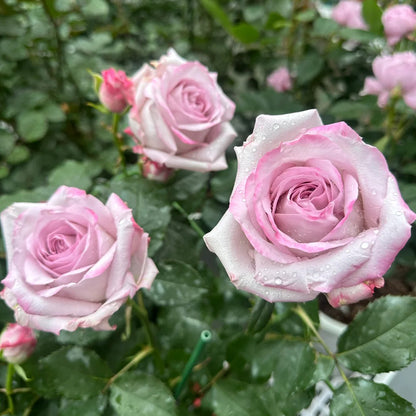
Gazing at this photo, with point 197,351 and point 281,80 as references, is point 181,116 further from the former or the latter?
point 281,80

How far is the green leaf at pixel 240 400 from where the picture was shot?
0.41 meters

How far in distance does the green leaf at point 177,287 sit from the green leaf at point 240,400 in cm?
10

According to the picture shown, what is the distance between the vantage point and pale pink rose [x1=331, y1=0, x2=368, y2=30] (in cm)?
78

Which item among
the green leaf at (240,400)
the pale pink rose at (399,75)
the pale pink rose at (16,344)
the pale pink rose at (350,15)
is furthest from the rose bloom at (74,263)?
the pale pink rose at (350,15)

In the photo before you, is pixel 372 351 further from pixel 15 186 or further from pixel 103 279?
pixel 15 186

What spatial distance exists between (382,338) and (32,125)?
0.67m

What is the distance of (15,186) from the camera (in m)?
0.78

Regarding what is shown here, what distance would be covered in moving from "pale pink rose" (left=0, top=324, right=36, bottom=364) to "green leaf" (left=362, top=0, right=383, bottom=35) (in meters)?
0.64

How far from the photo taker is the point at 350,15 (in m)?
0.79

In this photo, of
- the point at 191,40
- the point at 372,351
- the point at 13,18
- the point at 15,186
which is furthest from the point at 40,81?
the point at 372,351

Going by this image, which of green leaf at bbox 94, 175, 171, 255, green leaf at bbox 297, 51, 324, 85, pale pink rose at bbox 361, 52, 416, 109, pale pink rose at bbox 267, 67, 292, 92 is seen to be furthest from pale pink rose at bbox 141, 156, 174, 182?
pale pink rose at bbox 267, 67, 292, 92

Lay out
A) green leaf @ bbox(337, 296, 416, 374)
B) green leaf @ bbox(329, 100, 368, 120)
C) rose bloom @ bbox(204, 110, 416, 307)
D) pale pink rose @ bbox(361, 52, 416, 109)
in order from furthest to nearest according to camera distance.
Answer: green leaf @ bbox(329, 100, 368, 120), pale pink rose @ bbox(361, 52, 416, 109), green leaf @ bbox(337, 296, 416, 374), rose bloom @ bbox(204, 110, 416, 307)

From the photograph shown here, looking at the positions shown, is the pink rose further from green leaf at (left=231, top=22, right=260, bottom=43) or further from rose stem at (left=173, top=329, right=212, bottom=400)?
green leaf at (left=231, top=22, right=260, bottom=43)

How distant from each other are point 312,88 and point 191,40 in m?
0.33
